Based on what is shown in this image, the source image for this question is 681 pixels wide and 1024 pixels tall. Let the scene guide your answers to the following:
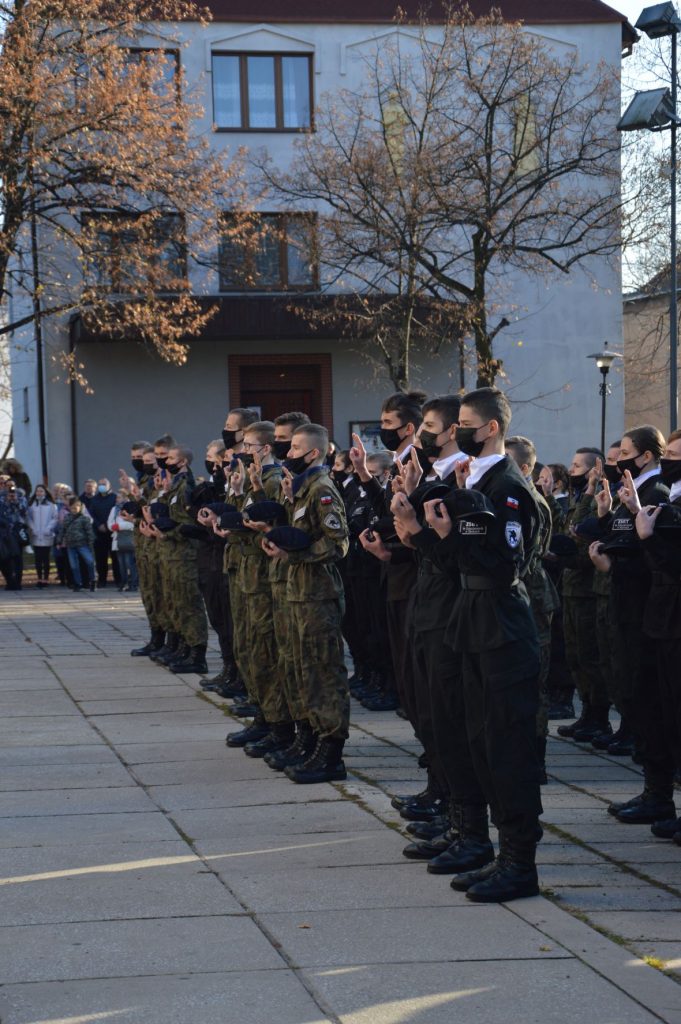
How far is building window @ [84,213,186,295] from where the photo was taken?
81.8ft

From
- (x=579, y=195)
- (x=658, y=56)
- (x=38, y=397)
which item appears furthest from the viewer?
(x=38, y=397)

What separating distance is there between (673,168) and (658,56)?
488 cm

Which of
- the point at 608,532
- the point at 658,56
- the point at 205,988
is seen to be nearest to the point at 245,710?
the point at 608,532

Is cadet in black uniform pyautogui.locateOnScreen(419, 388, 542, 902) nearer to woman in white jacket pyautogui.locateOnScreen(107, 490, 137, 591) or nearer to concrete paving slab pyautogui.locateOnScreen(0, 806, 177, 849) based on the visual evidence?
concrete paving slab pyautogui.locateOnScreen(0, 806, 177, 849)

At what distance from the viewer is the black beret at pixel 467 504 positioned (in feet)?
18.7

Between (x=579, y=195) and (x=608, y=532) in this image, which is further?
(x=579, y=195)

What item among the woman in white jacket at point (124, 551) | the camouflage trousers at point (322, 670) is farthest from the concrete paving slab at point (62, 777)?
the woman in white jacket at point (124, 551)

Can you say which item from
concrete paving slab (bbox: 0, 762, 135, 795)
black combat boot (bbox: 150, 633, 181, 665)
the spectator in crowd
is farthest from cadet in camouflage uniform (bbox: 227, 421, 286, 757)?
the spectator in crowd

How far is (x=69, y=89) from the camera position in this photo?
79.6 ft

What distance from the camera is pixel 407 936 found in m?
5.31

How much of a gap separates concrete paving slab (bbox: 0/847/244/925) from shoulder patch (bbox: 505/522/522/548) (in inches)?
72.7

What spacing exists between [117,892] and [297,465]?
333 cm

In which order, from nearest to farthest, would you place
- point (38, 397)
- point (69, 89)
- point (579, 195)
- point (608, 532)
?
point (608, 532) < point (69, 89) < point (579, 195) < point (38, 397)

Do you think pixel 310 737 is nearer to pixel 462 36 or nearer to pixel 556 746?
pixel 556 746
